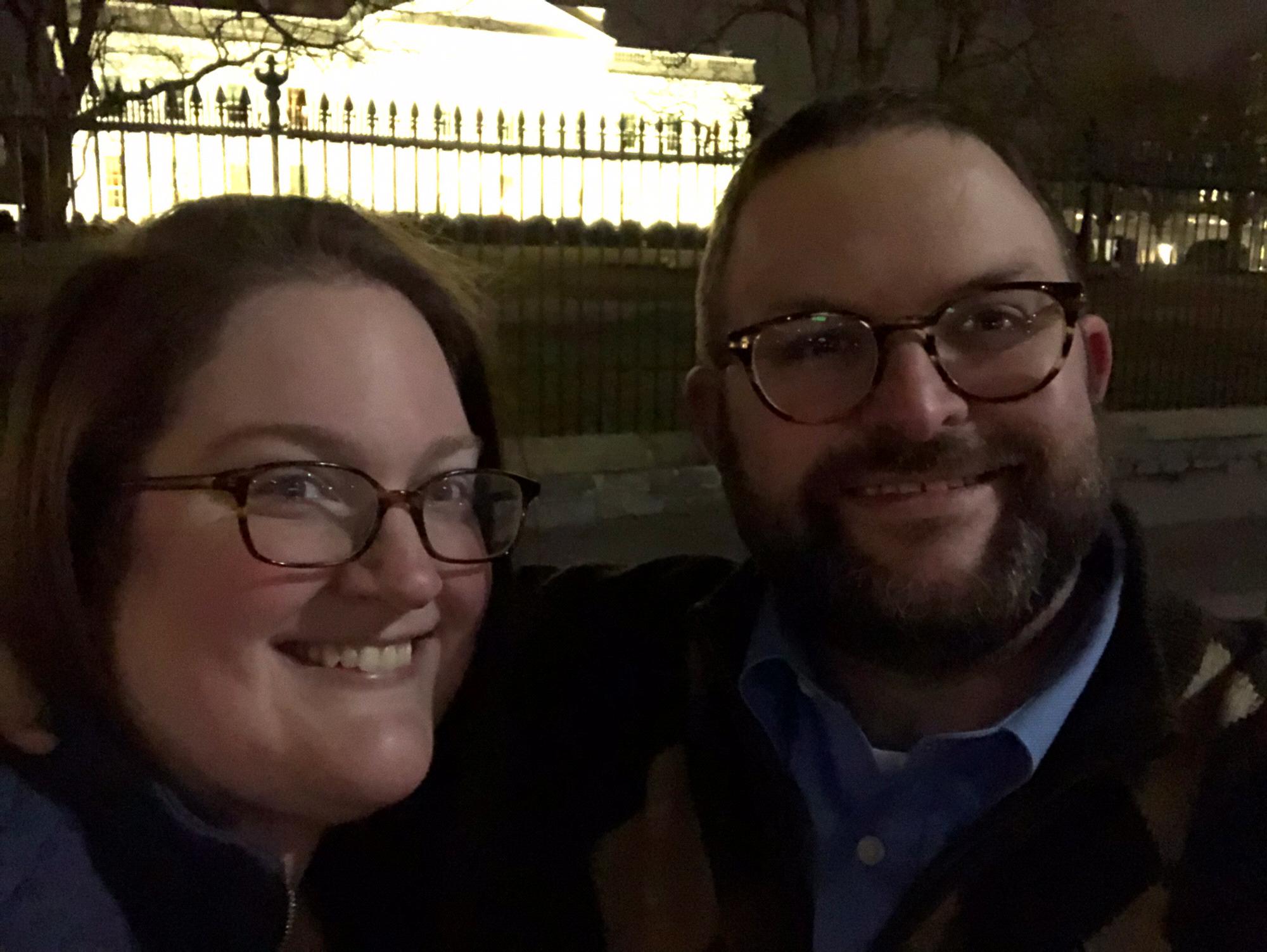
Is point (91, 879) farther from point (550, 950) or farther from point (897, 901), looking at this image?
point (897, 901)

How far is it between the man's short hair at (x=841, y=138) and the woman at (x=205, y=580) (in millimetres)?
725

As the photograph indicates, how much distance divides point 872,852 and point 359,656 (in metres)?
0.83

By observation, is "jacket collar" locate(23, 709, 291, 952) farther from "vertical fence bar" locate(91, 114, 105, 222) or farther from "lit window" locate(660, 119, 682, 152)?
"lit window" locate(660, 119, 682, 152)

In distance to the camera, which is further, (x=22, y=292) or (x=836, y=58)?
(x=836, y=58)

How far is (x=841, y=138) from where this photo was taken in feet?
6.34

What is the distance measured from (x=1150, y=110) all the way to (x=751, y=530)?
29713 millimetres

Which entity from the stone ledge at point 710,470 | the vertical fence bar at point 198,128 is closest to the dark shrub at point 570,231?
Result: the stone ledge at point 710,470

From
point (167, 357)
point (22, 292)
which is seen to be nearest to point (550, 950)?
point (167, 357)

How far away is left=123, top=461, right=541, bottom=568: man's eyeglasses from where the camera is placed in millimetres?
1491

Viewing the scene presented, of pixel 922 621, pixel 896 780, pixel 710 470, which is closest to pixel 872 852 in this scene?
pixel 896 780

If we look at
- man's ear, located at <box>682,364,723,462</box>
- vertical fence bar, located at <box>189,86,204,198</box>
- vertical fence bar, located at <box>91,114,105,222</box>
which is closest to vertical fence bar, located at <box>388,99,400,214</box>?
vertical fence bar, located at <box>189,86,204,198</box>

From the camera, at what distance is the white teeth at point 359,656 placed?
1.53 m

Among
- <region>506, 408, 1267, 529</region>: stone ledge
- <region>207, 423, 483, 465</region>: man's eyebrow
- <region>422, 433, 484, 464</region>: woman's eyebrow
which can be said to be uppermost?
<region>207, 423, 483, 465</region>: man's eyebrow

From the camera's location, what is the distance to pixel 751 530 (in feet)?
6.43
